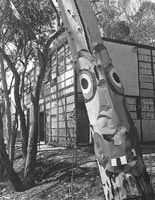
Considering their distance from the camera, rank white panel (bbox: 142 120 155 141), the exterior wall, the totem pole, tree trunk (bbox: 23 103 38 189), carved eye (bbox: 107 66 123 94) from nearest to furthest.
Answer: the totem pole < carved eye (bbox: 107 66 123 94) < tree trunk (bbox: 23 103 38 189) < the exterior wall < white panel (bbox: 142 120 155 141)

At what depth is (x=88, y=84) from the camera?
8.34 ft

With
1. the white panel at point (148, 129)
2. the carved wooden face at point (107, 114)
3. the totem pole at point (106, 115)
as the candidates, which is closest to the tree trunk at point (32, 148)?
the totem pole at point (106, 115)

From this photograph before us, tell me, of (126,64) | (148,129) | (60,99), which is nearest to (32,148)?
(60,99)

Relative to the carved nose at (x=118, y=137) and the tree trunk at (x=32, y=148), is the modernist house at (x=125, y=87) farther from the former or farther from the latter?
the carved nose at (x=118, y=137)

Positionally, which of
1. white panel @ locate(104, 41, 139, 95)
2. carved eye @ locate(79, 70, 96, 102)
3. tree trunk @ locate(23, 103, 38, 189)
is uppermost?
white panel @ locate(104, 41, 139, 95)

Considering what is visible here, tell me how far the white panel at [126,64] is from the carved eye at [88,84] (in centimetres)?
1288

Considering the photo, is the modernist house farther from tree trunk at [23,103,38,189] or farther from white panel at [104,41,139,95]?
tree trunk at [23,103,38,189]

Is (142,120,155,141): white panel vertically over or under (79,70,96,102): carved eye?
under

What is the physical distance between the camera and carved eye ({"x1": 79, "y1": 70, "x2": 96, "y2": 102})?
248 cm

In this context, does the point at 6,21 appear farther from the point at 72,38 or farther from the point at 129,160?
the point at 129,160

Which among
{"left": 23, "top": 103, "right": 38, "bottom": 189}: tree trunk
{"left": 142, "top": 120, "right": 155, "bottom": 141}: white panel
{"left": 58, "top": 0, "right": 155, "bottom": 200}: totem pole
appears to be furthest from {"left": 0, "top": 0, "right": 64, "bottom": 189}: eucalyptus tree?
{"left": 142, "top": 120, "right": 155, "bottom": 141}: white panel

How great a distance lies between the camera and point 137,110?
51.3ft

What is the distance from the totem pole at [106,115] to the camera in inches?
87.7

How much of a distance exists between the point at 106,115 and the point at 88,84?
1.29 feet
